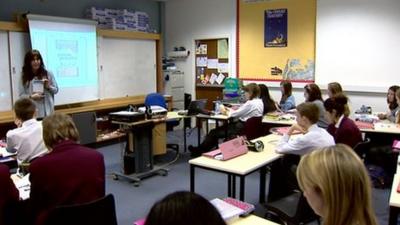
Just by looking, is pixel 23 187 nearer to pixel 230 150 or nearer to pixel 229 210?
pixel 229 210

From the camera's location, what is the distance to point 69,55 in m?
6.52

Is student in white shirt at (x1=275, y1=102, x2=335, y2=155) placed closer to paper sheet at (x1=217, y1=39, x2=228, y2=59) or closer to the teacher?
the teacher

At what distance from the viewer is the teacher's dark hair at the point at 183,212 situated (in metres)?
0.84

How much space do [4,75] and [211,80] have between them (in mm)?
4169

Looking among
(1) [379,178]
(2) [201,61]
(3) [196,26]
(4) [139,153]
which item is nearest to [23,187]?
Answer: (4) [139,153]

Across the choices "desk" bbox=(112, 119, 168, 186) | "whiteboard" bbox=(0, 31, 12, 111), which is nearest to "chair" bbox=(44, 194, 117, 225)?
"desk" bbox=(112, 119, 168, 186)

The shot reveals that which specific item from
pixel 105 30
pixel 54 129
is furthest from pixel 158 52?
pixel 54 129

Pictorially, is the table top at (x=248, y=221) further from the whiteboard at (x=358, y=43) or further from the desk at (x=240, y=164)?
the whiteboard at (x=358, y=43)

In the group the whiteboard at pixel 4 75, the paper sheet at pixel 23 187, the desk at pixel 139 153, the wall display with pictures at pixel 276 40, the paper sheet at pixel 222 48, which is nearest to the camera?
the paper sheet at pixel 23 187

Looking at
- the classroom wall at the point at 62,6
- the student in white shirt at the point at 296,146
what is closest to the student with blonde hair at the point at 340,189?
the student in white shirt at the point at 296,146

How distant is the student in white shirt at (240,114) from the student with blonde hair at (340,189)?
13.9ft

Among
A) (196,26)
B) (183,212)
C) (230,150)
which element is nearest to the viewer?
(183,212)

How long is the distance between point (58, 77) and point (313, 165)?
18.8 feet

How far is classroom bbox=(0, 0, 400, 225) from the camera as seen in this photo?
4.44 meters
